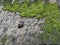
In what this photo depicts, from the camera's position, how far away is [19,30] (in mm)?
2910

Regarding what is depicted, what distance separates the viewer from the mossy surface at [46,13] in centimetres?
278

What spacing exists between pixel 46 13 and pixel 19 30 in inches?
15.9

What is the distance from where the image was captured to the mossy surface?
9.11 feet

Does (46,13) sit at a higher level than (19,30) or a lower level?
Result: higher

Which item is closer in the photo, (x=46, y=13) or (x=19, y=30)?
(x=19, y=30)

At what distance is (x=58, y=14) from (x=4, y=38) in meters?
0.71

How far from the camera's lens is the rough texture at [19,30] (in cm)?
283

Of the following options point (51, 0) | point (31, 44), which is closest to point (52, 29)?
point (31, 44)

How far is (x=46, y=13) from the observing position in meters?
3.03

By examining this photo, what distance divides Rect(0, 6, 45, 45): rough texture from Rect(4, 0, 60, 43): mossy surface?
0.07 meters

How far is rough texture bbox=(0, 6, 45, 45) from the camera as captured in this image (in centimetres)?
283

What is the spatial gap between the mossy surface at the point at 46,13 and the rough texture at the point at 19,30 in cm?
7

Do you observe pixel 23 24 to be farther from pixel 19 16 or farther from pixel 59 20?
pixel 59 20

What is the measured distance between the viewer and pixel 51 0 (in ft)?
10.5
